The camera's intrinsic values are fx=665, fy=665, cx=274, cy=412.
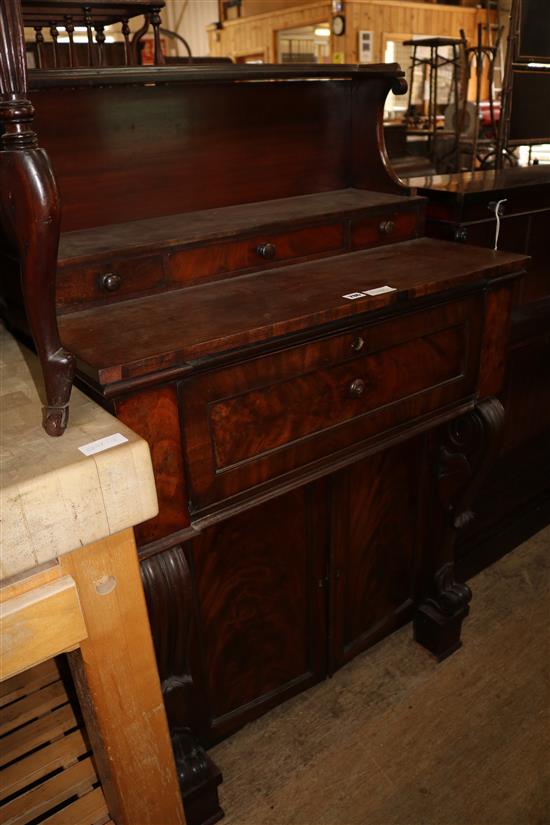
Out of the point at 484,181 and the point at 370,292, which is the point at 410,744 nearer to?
the point at 370,292

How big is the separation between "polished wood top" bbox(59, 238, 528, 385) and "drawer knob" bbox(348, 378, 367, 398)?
5.2 inches

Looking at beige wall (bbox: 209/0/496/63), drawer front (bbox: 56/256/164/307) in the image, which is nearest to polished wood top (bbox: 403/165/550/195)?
drawer front (bbox: 56/256/164/307)

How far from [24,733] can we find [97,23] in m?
2.97

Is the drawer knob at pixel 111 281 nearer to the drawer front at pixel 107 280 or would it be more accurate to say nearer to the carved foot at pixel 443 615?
the drawer front at pixel 107 280

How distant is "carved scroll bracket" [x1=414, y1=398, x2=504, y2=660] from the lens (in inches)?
59.8

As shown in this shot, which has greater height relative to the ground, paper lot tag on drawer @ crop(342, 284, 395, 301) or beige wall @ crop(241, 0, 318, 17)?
beige wall @ crop(241, 0, 318, 17)

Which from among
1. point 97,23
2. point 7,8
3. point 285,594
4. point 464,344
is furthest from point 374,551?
point 97,23

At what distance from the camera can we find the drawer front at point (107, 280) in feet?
3.63

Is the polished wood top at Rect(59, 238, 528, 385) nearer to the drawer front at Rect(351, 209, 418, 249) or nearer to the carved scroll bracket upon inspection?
the drawer front at Rect(351, 209, 418, 249)

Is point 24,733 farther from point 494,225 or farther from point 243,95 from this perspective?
point 494,225

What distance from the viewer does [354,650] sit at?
1.72 metres

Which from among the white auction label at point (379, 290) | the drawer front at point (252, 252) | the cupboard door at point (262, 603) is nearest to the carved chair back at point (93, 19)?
the drawer front at point (252, 252)

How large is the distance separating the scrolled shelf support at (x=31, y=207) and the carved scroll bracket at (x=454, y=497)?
0.98 metres

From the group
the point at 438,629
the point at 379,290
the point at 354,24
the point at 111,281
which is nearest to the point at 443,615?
the point at 438,629
